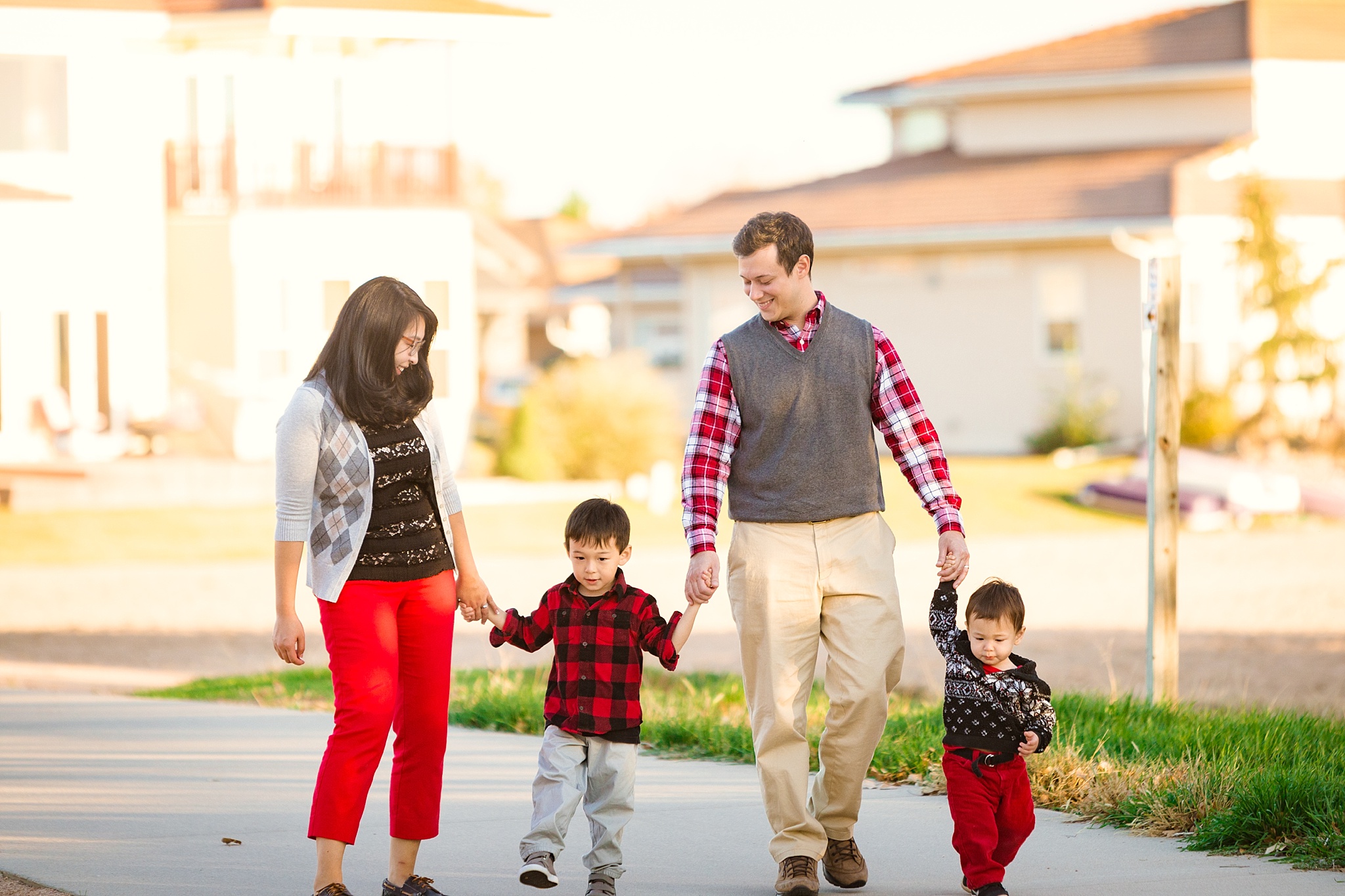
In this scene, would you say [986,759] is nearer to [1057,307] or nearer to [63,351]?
[63,351]

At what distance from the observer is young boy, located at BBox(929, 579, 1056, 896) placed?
15.0 ft

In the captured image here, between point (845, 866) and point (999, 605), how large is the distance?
96 centimetres

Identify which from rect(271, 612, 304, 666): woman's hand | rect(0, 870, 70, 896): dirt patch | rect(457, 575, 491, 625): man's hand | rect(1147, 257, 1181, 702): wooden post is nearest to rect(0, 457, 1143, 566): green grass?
rect(1147, 257, 1181, 702): wooden post

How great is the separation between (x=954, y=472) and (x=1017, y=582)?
301 inches

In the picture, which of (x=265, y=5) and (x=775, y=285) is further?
(x=265, y=5)

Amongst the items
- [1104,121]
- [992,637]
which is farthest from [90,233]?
[992,637]

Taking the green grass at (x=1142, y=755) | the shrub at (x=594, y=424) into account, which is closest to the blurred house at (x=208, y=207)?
the shrub at (x=594, y=424)

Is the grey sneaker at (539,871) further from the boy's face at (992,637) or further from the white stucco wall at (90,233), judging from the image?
the white stucco wall at (90,233)

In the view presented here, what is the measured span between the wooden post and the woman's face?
173 inches

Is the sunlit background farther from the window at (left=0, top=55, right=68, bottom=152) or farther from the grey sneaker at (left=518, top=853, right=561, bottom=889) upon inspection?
the grey sneaker at (left=518, top=853, right=561, bottom=889)

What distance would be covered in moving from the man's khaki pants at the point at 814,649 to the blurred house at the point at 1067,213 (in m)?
21.8

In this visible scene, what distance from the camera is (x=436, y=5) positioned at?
83.7ft

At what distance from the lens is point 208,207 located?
25.1 metres

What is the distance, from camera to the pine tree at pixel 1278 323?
23719 mm
